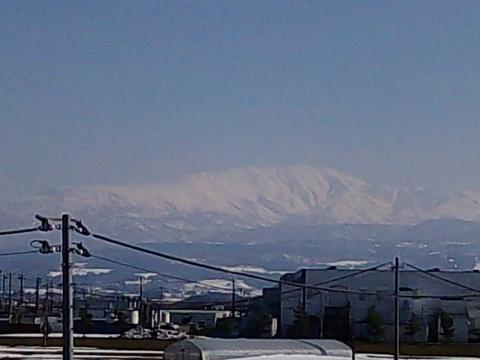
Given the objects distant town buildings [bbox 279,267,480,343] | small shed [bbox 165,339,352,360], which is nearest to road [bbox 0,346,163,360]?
small shed [bbox 165,339,352,360]

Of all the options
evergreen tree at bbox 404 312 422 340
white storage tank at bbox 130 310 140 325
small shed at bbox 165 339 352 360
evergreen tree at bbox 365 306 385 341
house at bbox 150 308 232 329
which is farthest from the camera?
white storage tank at bbox 130 310 140 325

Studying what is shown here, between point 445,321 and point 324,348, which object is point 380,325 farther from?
point 324,348

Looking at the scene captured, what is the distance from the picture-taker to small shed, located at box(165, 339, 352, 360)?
91.8 ft

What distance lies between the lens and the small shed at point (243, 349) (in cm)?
2797

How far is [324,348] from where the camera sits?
30281mm

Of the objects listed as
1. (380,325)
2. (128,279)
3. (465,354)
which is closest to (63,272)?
(465,354)

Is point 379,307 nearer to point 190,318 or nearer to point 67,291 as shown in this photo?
point 190,318

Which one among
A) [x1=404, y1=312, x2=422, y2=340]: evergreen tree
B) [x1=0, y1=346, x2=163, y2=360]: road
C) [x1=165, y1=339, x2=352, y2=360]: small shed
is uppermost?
[x1=404, y1=312, x2=422, y2=340]: evergreen tree

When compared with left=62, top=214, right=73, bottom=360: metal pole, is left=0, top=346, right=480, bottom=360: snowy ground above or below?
below

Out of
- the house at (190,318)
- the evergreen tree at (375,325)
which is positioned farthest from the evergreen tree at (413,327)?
the house at (190,318)

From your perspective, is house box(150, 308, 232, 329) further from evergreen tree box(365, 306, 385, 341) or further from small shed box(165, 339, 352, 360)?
small shed box(165, 339, 352, 360)

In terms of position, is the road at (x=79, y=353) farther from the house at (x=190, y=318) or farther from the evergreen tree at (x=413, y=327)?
the house at (x=190, y=318)

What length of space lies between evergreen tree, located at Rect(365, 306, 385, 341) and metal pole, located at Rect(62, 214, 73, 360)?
1387 inches

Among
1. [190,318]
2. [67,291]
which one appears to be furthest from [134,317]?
[67,291]
